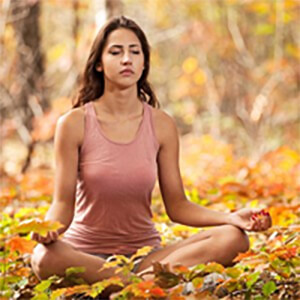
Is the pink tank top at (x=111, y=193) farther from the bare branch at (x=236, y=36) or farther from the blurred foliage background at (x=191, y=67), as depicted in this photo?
the bare branch at (x=236, y=36)

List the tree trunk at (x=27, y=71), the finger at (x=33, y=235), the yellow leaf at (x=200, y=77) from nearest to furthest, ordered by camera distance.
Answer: the finger at (x=33, y=235) → the tree trunk at (x=27, y=71) → the yellow leaf at (x=200, y=77)

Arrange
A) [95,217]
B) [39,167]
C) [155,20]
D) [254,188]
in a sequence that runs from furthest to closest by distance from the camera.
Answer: [155,20], [39,167], [254,188], [95,217]

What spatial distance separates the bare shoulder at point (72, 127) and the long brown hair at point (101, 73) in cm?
19

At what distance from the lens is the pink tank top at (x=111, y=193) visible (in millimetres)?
3141

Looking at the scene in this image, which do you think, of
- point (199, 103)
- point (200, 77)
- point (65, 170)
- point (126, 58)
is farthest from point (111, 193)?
point (199, 103)

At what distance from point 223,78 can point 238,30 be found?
82 cm

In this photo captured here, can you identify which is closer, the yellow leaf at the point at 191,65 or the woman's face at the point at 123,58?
the woman's face at the point at 123,58

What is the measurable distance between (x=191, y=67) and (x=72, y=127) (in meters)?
9.94

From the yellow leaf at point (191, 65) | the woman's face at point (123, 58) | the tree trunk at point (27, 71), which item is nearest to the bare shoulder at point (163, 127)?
the woman's face at point (123, 58)

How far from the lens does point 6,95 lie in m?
8.39

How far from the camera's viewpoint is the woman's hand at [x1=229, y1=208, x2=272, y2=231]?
299 centimetres

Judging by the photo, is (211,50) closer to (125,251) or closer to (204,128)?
(204,128)

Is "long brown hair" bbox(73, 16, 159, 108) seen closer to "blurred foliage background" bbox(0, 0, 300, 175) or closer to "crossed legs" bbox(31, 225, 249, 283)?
"crossed legs" bbox(31, 225, 249, 283)

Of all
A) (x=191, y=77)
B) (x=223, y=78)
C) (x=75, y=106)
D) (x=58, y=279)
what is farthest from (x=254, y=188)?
(x=191, y=77)
